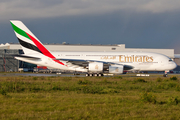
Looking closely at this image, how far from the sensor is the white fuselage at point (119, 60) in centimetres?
3791

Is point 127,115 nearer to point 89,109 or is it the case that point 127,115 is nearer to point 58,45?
point 89,109

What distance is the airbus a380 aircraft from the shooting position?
3678 centimetres

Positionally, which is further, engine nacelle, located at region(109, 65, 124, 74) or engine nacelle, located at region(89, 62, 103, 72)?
engine nacelle, located at region(89, 62, 103, 72)

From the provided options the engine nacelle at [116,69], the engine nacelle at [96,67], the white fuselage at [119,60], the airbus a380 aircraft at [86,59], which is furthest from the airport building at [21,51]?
the engine nacelle at [116,69]

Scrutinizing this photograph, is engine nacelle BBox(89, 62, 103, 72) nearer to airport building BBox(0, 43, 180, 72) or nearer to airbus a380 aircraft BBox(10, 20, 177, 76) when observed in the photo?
airbus a380 aircraft BBox(10, 20, 177, 76)

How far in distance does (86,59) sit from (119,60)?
19.6 feet

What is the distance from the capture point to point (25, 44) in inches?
1460

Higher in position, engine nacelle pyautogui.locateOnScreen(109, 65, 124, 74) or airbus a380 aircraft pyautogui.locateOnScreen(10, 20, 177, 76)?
airbus a380 aircraft pyautogui.locateOnScreen(10, 20, 177, 76)

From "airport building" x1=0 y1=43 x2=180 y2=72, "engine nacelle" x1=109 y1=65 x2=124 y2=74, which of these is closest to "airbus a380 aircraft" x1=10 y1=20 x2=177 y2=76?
"engine nacelle" x1=109 y1=65 x2=124 y2=74

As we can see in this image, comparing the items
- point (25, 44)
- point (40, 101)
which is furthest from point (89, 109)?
point (25, 44)

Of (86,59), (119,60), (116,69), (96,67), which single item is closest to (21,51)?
(86,59)

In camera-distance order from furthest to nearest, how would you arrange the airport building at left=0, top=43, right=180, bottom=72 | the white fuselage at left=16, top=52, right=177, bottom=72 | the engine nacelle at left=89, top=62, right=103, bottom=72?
the airport building at left=0, top=43, right=180, bottom=72, the white fuselage at left=16, top=52, right=177, bottom=72, the engine nacelle at left=89, top=62, right=103, bottom=72

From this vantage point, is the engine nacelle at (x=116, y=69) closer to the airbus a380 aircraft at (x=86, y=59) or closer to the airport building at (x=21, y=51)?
the airbus a380 aircraft at (x=86, y=59)

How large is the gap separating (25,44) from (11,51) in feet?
132
